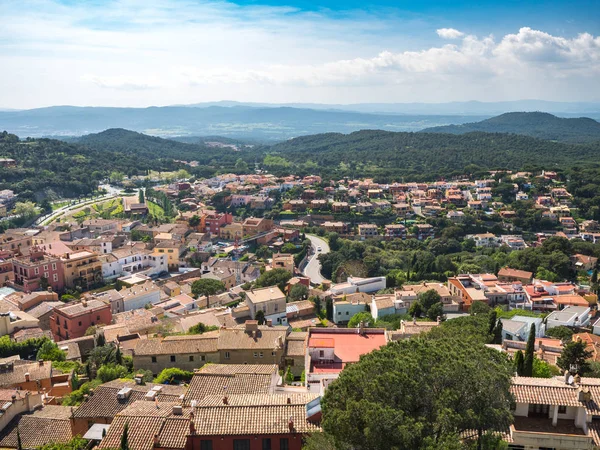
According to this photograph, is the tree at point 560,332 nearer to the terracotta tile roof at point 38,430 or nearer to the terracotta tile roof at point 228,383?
the terracotta tile roof at point 228,383

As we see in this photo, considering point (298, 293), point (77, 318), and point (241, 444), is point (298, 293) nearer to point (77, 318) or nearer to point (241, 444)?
point (77, 318)

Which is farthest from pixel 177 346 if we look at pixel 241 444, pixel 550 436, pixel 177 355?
pixel 550 436

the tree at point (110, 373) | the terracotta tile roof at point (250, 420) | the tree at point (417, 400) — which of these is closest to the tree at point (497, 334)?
the tree at point (417, 400)

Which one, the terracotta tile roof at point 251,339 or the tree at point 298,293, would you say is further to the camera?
the tree at point 298,293

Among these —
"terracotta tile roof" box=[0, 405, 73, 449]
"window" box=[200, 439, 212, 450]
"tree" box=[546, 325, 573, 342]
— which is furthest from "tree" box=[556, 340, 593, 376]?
"terracotta tile roof" box=[0, 405, 73, 449]

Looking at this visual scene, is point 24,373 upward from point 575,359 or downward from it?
downward

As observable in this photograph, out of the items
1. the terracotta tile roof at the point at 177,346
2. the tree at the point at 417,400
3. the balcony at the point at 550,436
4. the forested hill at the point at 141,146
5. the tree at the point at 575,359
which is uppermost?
the forested hill at the point at 141,146
